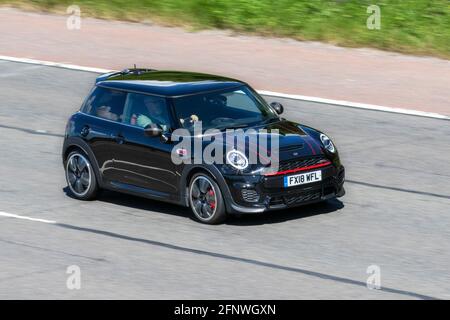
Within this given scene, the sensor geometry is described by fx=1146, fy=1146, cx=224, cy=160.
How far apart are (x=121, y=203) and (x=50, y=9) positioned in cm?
1283

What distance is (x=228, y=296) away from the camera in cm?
999

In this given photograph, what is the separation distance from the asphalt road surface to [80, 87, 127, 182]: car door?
51cm

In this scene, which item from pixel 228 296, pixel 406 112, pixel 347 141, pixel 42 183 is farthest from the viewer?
pixel 406 112

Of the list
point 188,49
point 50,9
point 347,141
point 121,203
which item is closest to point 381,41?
point 188,49

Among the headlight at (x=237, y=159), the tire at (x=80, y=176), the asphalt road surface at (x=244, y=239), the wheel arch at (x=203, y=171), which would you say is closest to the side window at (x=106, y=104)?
the tire at (x=80, y=176)

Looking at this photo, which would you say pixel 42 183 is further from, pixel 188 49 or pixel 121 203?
pixel 188 49

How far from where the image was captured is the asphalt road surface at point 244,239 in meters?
10.3

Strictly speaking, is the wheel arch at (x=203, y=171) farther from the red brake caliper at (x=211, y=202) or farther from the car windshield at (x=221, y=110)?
the car windshield at (x=221, y=110)

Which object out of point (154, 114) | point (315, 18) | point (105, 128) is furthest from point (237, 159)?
Result: point (315, 18)

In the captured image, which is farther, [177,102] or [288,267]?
[177,102]

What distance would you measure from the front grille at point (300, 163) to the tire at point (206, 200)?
0.72 m

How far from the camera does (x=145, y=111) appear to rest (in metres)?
12.9

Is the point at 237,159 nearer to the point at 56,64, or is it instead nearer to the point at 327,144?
the point at 327,144

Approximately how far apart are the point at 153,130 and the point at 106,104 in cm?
124
